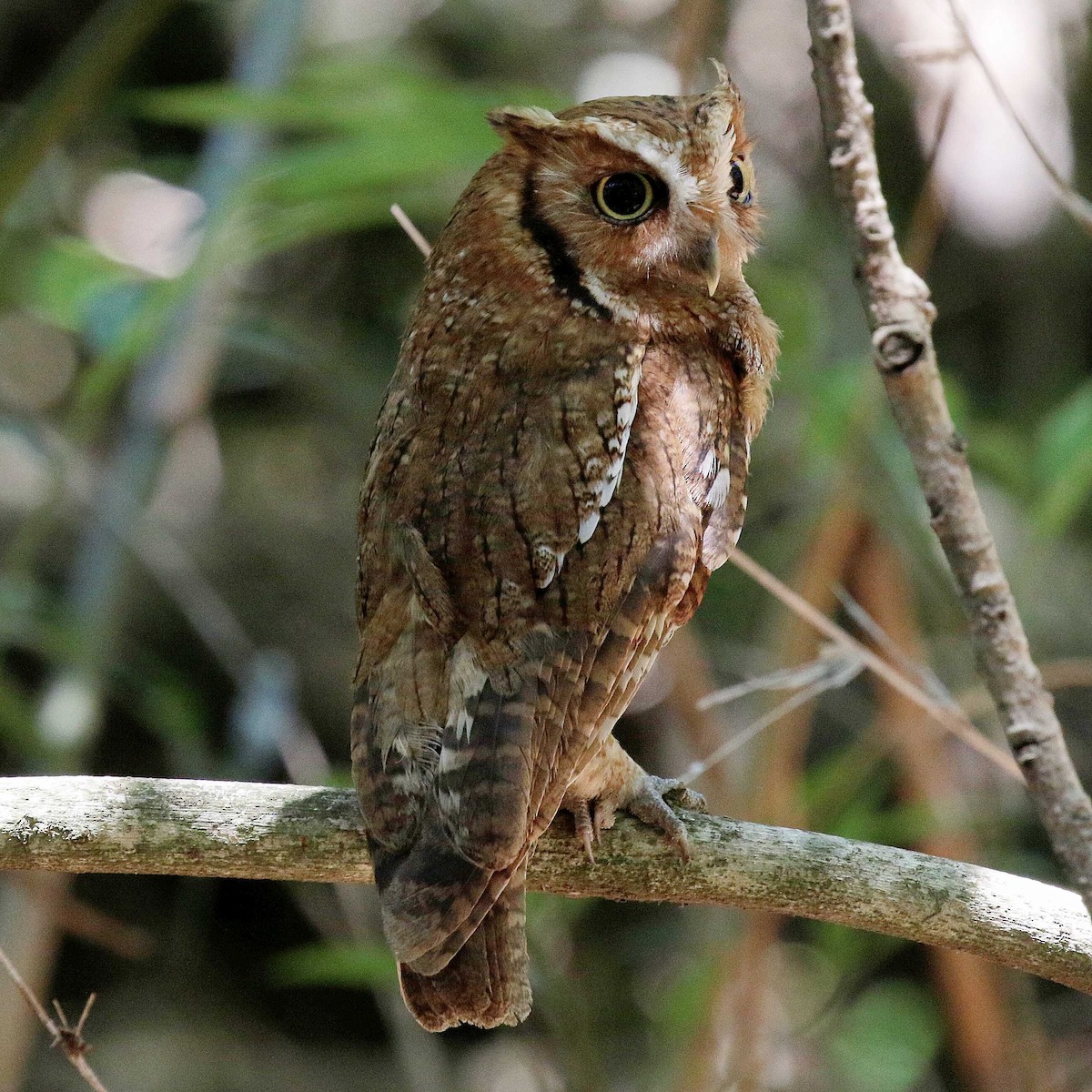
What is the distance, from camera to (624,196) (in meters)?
2.07

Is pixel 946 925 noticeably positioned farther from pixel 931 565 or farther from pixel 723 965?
pixel 931 565

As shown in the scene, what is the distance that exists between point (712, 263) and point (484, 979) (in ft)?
3.56

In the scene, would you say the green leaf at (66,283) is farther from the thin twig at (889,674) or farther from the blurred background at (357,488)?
the thin twig at (889,674)

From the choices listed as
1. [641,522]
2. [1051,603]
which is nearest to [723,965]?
[641,522]

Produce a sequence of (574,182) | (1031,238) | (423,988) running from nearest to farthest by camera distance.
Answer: (423,988) < (574,182) < (1031,238)

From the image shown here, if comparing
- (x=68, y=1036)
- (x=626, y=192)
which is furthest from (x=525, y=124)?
(x=68, y=1036)

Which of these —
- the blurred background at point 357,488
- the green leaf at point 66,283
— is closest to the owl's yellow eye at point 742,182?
the blurred background at point 357,488

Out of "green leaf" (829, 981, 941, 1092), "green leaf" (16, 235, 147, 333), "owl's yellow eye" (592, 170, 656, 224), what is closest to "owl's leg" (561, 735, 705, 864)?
"owl's yellow eye" (592, 170, 656, 224)

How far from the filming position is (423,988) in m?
1.83

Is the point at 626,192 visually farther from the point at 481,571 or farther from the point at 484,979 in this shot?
the point at 484,979

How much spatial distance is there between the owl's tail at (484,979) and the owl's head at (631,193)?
2.99ft

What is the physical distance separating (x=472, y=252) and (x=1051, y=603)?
133 inches

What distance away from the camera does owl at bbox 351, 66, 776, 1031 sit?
1.78 meters

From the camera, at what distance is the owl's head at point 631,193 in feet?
6.69
